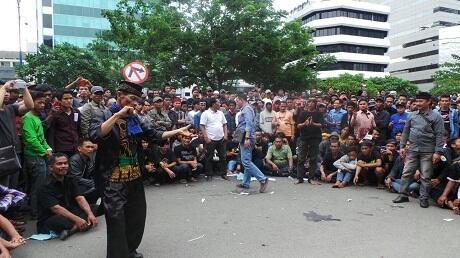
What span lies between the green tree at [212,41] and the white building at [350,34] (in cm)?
4788

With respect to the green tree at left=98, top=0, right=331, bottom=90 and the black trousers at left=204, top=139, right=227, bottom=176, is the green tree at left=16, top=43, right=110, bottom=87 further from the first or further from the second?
the black trousers at left=204, top=139, right=227, bottom=176

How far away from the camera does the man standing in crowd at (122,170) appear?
3898 mm

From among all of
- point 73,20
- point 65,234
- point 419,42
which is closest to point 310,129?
point 65,234

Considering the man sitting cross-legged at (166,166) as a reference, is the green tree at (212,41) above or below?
above

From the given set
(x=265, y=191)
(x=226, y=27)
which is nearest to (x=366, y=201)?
(x=265, y=191)

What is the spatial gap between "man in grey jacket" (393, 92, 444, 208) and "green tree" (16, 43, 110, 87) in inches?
1020

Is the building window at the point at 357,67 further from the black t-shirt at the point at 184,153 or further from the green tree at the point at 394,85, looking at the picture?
the black t-shirt at the point at 184,153

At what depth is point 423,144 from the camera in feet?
22.0

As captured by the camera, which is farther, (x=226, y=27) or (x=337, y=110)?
(x=226, y=27)

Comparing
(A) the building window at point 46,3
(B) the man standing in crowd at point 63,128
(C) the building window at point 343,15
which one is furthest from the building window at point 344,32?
(B) the man standing in crowd at point 63,128

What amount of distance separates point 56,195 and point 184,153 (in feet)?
13.1

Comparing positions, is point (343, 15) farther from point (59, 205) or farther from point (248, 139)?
point (59, 205)

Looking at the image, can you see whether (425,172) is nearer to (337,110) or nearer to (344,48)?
(337,110)

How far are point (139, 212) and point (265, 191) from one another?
4007mm
